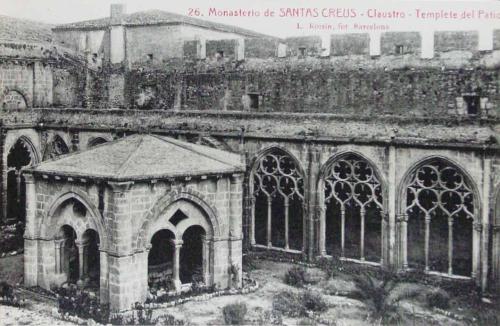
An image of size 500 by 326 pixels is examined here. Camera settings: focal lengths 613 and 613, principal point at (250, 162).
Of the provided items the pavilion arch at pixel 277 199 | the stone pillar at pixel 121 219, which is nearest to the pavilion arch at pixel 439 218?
the pavilion arch at pixel 277 199

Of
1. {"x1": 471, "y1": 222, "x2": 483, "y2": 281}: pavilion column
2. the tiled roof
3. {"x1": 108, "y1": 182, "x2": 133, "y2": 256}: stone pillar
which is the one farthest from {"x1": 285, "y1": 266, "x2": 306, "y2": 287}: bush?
the tiled roof

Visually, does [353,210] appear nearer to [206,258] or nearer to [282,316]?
[206,258]

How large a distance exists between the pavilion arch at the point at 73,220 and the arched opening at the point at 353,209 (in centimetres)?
762

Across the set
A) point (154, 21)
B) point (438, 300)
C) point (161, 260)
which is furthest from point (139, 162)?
point (154, 21)

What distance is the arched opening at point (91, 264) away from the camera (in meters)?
17.3

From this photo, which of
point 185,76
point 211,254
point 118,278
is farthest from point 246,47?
point 118,278

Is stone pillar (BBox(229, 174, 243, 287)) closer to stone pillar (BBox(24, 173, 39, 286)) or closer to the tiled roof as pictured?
stone pillar (BBox(24, 173, 39, 286))

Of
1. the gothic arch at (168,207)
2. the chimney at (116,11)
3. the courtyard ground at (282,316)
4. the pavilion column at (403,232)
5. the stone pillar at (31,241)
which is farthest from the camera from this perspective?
the chimney at (116,11)

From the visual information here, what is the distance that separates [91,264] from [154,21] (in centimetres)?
1448

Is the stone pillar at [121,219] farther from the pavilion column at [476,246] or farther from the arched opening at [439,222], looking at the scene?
the pavilion column at [476,246]

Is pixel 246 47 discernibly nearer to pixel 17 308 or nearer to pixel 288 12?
pixel 288 12

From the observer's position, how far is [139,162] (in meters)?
16.9

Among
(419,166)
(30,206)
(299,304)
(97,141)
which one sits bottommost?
(299,304)

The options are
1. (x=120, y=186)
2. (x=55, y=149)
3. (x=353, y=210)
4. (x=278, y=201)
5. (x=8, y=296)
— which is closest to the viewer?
(x=120, y=186)
